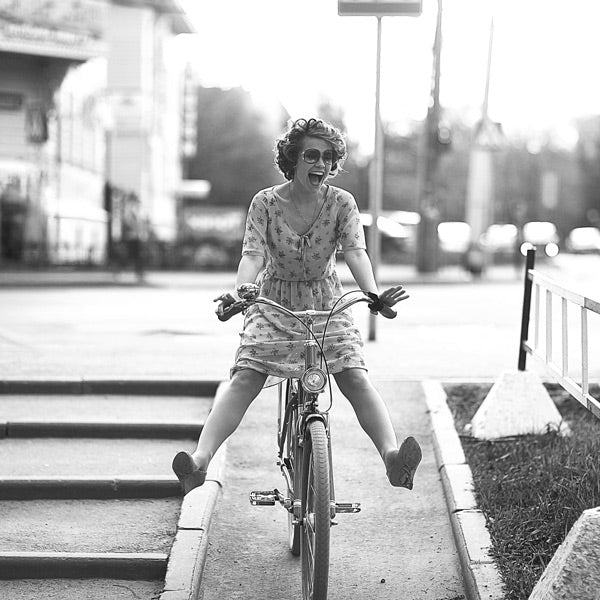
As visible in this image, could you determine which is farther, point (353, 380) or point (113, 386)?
point (113, 386)

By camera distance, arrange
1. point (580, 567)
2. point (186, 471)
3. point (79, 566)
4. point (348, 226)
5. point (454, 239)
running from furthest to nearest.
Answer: point (454, 239), point (79, 566), point (348, 226), point (186, 471), point (580, 567)

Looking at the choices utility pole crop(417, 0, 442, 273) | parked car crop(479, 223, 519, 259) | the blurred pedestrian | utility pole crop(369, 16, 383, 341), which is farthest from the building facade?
utility pole crop(369, 16, 383, 341)

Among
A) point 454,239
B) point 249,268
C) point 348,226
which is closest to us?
point 249,268

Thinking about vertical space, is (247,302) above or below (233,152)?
above

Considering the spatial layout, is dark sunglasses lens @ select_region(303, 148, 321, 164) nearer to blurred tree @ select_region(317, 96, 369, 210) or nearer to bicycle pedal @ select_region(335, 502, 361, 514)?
bicycle pedal @ select_region(335, 502, 361, 514)

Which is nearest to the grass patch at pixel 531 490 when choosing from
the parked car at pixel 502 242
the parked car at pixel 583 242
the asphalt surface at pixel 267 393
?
the asphalt surface at pixel 267 393

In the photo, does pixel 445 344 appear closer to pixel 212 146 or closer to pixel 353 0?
pixel 353 0

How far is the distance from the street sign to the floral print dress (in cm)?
559

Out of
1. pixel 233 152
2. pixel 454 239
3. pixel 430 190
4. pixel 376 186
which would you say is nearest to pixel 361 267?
pixel 376 186

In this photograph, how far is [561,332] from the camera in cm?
627

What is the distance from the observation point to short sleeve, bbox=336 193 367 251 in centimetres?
489

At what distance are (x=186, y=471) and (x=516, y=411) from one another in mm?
2819

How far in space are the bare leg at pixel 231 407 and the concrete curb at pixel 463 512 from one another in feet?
4.07

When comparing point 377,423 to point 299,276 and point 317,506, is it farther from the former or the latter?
point 299,276
